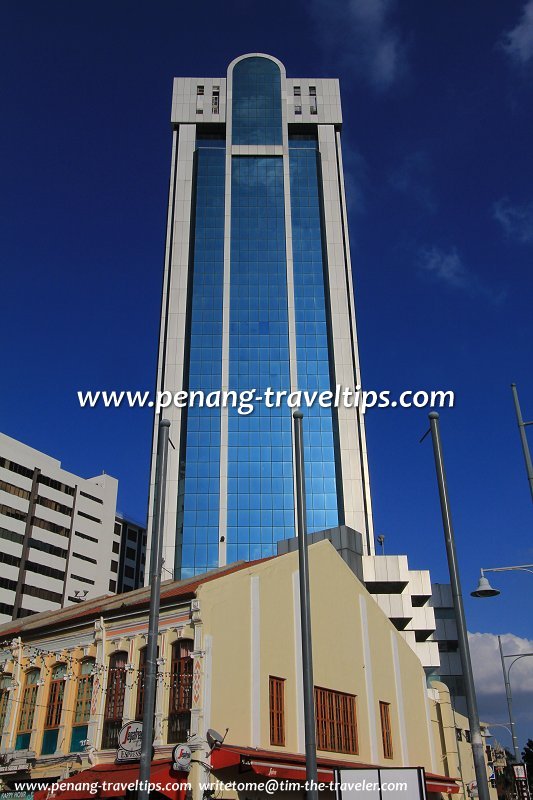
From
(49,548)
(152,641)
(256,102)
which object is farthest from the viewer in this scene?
(256,102)

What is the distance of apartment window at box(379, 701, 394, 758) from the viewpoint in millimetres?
31469

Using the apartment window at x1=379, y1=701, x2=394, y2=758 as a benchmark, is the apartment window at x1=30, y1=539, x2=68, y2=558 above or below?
above

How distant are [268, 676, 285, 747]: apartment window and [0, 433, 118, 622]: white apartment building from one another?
63.8m

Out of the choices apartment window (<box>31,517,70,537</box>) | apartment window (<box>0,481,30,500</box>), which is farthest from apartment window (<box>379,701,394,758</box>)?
apartment window (<box>31,517,70,537</box>)

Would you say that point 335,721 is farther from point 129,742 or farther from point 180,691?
A: point 129,742

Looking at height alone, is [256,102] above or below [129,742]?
above

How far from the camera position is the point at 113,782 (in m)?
22.7

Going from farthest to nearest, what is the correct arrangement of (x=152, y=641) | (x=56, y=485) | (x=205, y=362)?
(x=56, y=485) → (x=205, y=362) → (x=152, y=641)

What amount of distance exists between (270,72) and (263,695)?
330 feet

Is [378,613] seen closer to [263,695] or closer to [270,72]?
[263,695]

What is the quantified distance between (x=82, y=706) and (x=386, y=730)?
13.3 m

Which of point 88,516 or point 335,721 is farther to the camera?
point 88,516

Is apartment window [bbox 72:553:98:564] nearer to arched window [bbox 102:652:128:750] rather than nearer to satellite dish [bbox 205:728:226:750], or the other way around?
arched window [bbox 102:652:128:750]

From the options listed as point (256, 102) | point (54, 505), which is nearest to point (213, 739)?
point (54, 505)
